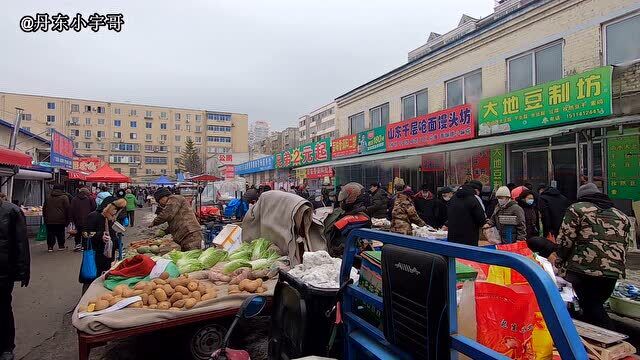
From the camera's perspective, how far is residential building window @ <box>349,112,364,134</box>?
62.1 ft

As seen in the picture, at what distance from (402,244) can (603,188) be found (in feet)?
26.5

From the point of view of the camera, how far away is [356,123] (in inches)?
766

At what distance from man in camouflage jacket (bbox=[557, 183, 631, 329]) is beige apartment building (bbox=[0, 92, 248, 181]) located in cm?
7372

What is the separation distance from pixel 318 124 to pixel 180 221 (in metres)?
78.9

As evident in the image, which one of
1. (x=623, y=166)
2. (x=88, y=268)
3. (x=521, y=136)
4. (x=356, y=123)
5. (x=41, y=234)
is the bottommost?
(x=41, y=234)

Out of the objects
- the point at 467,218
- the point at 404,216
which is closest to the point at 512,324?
the point at 467,218

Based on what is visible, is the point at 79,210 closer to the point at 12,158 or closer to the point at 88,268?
the point at 12,158

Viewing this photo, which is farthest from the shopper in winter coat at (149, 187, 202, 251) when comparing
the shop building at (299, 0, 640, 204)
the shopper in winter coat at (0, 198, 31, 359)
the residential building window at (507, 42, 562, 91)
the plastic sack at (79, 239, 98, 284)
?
the residential building window at (507, 42, 562, 91)

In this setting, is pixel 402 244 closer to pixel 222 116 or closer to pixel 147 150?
pixel 147 150

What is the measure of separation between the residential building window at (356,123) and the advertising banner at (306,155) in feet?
4.70

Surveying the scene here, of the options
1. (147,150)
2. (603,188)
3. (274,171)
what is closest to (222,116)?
(147,150)

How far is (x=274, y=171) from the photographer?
28406mm

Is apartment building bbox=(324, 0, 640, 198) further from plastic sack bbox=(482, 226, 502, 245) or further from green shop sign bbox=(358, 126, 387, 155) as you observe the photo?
plastic sack bbox=(482, 226, 502, 245)

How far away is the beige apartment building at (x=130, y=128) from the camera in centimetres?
6856
